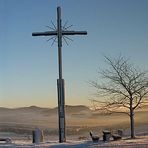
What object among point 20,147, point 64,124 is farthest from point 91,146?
point 64,124

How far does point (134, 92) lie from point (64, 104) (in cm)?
513

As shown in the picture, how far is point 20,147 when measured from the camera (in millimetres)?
24875

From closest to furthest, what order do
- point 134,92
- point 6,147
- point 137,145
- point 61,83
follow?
point 137,145 < point 6,147 < point 61,83 < point 134,92

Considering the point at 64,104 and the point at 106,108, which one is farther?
the point at 106,108


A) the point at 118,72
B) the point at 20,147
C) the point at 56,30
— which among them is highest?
the point at 56,30

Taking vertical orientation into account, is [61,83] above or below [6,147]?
above

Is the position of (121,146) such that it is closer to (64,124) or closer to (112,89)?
(64,124)

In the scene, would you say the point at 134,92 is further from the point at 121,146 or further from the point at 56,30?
the point at 121,146

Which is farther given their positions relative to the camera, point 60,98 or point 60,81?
point 60,98

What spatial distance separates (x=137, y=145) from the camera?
73.9 feet

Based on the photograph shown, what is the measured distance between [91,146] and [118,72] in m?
9.96

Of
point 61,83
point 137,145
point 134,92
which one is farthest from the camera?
point 134,92

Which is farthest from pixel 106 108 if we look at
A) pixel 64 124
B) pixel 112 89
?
pixel 64 124

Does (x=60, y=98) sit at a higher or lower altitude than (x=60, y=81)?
lower
